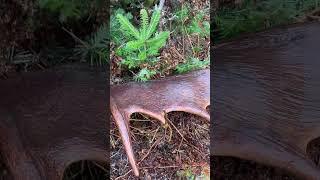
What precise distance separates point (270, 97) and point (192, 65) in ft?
0.93

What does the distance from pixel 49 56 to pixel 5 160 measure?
32cm

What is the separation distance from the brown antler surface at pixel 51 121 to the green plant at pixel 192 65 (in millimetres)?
217

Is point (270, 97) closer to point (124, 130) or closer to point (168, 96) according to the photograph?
point (168, 96)

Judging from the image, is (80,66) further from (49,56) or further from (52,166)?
(52,166)

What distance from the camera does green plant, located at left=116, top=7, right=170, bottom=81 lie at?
1321mm

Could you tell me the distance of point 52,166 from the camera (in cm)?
141

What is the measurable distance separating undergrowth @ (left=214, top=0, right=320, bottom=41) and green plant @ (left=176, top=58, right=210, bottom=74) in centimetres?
17

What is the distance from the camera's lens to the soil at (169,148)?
137 centimetres

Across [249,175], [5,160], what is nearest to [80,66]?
[5,160]

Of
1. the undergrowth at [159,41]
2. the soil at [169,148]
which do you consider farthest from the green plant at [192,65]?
the soil at [169,148]

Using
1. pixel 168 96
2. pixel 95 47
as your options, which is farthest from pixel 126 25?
pixel 168 96

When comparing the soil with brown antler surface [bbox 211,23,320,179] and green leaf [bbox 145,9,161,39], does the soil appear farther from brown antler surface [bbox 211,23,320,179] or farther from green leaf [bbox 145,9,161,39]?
green leaf [bbox 145,9,161,39]

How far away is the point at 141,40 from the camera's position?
1333 millimetres

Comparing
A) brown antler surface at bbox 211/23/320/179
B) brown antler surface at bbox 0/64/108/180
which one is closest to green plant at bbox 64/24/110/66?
brown antler surface at bbox 0/64/108/180
